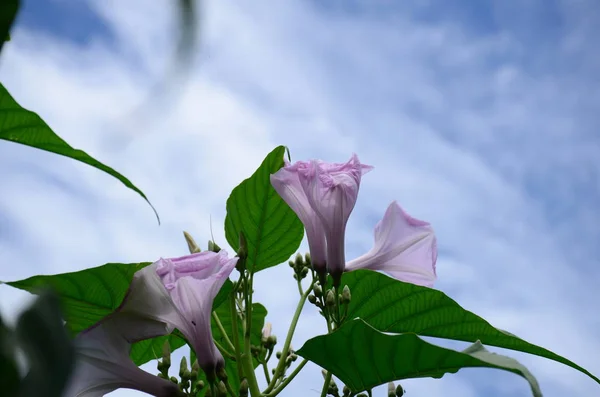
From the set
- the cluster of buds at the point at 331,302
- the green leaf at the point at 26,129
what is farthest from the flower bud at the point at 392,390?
the green leaf at the point at 26,129

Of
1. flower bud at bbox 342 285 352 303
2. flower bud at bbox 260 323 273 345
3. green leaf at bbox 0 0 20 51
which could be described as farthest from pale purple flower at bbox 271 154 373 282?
green leaf at bbox 0 0 20 51

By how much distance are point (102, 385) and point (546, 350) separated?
618 mm

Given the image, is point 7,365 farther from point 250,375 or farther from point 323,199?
point 323,199

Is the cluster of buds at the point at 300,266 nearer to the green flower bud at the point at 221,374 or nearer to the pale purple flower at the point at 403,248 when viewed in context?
the pale purple flower at the point at 403,248

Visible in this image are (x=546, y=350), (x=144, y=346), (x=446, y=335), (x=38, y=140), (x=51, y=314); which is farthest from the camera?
(x=144, y=346)

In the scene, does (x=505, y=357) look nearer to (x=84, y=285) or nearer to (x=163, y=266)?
(x=163, y=266)

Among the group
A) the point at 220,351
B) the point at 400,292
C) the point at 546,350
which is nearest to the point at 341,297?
the point at 400,292

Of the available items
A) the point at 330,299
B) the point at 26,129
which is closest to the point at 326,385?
the point at 330,299

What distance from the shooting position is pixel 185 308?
3.02 feet

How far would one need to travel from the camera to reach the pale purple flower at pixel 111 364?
0.86 metres

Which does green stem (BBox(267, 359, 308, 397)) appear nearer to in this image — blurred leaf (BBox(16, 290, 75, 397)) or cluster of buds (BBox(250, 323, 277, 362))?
cluster of buds (BBox(250, 323, 277, 362))

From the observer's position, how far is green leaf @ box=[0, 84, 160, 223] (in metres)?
0.77

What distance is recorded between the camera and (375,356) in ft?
2.68

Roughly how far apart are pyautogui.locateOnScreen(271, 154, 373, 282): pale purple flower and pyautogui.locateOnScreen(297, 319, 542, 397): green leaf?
0.79ft
